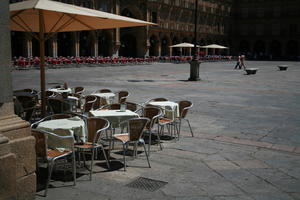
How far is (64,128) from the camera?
489cm

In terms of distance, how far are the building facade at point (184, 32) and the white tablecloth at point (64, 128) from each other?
2961 cm

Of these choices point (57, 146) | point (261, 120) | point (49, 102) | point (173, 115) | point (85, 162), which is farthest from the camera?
point (261, 120)

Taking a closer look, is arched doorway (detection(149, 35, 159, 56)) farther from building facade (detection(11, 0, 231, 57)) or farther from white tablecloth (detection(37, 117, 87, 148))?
white tablecloth (detection(37, 117, 87, 148))

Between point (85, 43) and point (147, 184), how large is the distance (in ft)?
128

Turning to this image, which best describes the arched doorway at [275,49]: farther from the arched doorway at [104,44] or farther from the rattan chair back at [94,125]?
the rattan chair back at [94,125]

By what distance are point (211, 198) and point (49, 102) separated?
445 cm

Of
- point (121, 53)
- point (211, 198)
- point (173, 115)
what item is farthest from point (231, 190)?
point (121, 53)

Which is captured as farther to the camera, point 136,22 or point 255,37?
point 255,37

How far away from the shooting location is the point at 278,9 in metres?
65.4

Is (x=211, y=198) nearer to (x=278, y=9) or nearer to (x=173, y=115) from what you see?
(x=173, y=115)

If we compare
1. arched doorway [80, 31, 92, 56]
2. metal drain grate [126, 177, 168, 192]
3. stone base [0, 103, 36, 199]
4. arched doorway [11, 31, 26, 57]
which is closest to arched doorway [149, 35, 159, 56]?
arched doorway [80, 31, 92, 56]

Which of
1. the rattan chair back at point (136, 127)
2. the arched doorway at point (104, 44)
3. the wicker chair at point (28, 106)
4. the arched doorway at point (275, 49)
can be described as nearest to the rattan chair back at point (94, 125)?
the rattan chair back at point (136, 127)

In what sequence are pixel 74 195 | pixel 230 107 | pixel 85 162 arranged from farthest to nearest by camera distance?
pixel 230 107 → pixel 85 162 → pixel 74 195

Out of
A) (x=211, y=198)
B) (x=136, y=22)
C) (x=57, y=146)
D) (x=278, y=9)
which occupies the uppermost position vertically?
(x=278, y=9)
